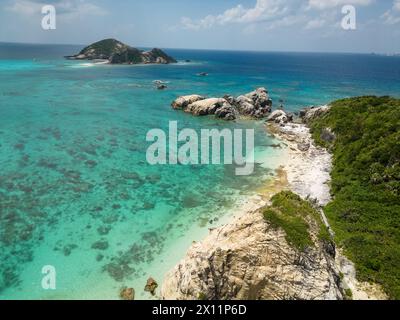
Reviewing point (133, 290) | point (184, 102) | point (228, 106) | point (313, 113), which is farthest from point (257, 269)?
point (184, 102)

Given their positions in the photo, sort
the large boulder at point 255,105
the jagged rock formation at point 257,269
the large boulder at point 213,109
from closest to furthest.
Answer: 1. the jagged rock formation at point 257,269
2. the large boulder at point 213,109
3. the large boulder at point 255,105

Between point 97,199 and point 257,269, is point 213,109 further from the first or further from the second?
point 257,269

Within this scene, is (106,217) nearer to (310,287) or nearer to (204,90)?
(310,287)

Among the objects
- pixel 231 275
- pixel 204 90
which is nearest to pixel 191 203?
pixel 231 275
